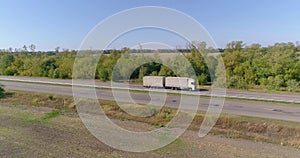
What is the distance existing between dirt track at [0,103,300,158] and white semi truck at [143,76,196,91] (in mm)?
12325

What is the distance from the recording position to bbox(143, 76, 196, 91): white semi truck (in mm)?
28163

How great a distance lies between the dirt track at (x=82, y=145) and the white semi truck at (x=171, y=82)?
12325 millimetres

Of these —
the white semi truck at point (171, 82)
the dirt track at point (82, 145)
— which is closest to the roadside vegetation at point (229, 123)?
the dirt track at point (82, 145)

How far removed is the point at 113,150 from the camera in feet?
39.1

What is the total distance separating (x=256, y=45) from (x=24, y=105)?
1097 inches

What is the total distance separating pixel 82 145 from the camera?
1236 centimetres

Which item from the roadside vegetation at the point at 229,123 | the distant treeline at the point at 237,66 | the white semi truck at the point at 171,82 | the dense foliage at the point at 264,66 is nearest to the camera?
the roadside vegetation at the point at 229,123

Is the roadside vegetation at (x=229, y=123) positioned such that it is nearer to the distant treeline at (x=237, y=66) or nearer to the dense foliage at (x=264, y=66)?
the distant treeline at (x=237, y=66)

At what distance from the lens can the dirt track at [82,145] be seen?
11.4 metres

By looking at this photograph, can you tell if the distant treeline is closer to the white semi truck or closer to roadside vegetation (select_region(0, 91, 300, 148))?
the white semi truck

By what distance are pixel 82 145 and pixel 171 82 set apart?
18.6 metres

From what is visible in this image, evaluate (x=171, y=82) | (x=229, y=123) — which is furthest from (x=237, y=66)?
(x=229, y=123)

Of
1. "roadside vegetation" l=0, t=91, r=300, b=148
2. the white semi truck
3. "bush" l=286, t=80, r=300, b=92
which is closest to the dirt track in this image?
"roadside vegetation" l=0, t=91, r=300, b=148

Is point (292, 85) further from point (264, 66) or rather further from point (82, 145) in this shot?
point (82, 145)
